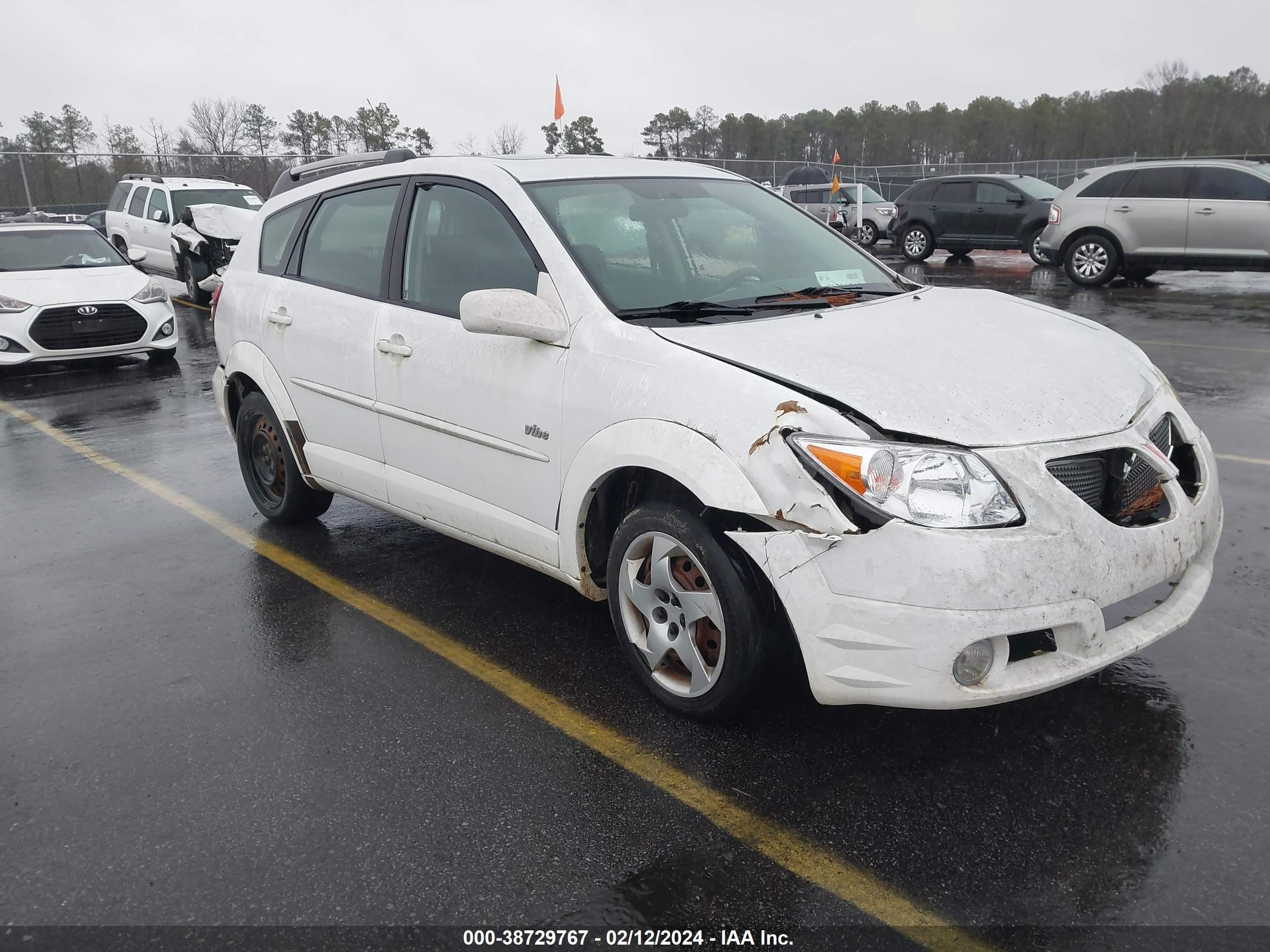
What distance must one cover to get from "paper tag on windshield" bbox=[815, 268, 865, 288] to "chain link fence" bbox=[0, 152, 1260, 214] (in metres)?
18.1

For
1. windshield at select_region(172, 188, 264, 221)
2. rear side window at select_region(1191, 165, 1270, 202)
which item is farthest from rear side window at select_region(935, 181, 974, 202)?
windshield at select_region(172, 188, 264, 221)

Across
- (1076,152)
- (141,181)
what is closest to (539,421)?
(141,181)

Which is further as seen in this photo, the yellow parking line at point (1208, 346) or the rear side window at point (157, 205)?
the rear side window at point (157, 205)

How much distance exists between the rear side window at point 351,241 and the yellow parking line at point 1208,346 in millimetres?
7487

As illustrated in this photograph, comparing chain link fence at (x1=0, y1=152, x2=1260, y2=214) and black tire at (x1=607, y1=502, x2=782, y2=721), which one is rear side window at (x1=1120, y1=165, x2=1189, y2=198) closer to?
chain link fence at (x1=0, y1=152, x2=1260, y2=214)

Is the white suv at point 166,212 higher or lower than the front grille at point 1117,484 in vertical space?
higher

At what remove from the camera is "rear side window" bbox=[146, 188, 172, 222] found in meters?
16.8

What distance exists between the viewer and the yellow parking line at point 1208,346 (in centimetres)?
952

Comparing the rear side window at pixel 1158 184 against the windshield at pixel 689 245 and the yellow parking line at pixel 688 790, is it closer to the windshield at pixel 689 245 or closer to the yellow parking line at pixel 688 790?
the windshield at pixel 689 245

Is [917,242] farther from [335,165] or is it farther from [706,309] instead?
[706,309]

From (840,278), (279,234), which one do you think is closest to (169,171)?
(279,234)

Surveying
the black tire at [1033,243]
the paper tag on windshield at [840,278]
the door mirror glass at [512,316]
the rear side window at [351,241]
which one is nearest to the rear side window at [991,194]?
the black tire at [1033,243]

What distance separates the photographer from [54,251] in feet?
38.1

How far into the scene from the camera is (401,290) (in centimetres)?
433
